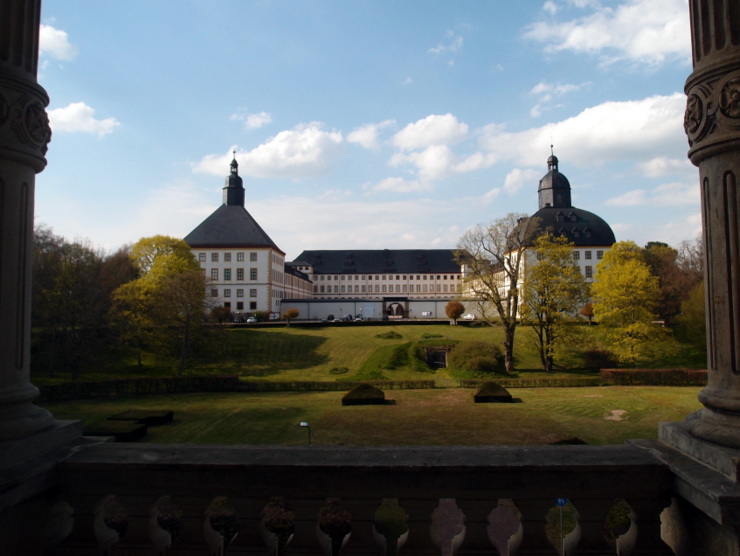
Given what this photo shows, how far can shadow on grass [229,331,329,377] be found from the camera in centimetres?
3879

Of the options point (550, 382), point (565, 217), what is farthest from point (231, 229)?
point (550, 382)

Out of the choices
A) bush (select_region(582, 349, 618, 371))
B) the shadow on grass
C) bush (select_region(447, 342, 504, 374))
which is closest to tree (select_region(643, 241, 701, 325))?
bush (select_region(582, 349, 618, 371))

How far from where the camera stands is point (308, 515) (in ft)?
9.70

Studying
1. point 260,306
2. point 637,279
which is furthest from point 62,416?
point 260,306

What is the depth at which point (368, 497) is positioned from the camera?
116 inches

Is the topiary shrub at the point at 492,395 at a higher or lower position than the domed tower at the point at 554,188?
lower

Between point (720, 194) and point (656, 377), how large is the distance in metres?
35.0

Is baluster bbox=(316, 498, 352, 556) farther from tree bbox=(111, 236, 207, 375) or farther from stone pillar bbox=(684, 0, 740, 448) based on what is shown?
tree bbox=(111, 236, 207, 375)

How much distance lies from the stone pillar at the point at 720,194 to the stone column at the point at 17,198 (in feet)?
13.4

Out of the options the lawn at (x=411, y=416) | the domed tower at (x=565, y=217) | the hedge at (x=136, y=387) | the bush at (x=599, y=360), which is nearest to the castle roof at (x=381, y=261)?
the domed tower at (x=565, y=217)

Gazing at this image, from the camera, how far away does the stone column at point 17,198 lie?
311cm

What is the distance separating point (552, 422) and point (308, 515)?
68.0 feet

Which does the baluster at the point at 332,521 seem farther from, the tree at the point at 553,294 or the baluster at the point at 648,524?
the tree at the point at 553,294

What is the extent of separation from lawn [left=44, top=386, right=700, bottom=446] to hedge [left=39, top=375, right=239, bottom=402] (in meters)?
0.91
